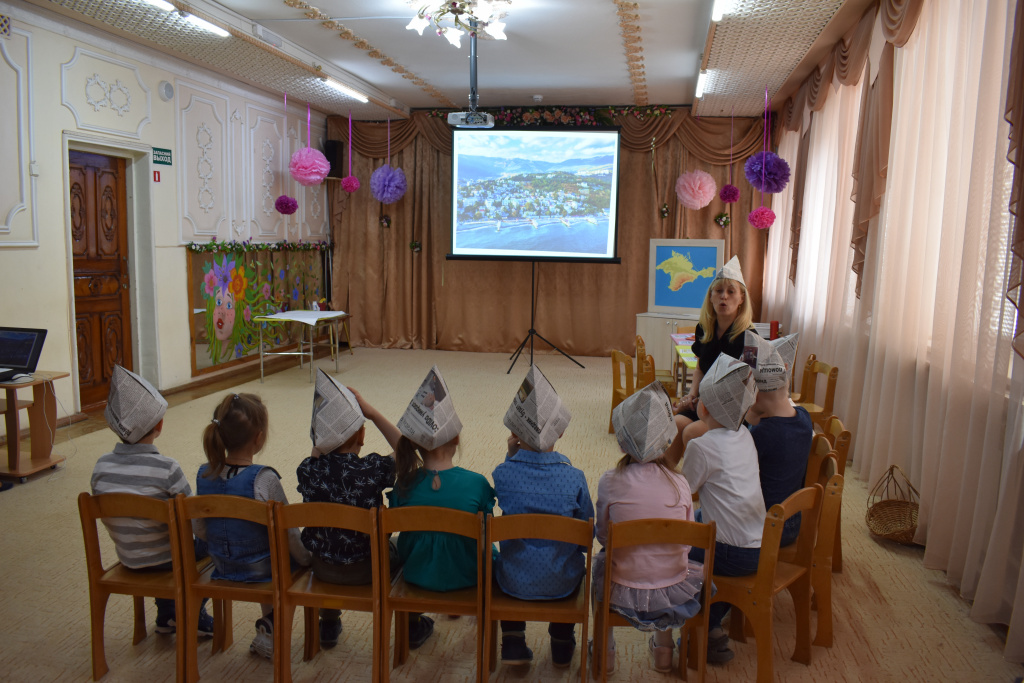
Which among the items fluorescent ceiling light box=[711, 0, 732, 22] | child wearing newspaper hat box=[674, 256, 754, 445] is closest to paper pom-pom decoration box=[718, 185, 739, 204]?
fluorescent ceiling light box=[711, 0, 732, 22]

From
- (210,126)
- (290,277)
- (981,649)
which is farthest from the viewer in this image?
(290,277)

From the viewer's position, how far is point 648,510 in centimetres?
212

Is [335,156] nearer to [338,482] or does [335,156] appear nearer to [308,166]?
[308,166]

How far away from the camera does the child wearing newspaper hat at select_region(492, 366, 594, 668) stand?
2.10 m

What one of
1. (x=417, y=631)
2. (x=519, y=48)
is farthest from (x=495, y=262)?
(x=417, y=631)

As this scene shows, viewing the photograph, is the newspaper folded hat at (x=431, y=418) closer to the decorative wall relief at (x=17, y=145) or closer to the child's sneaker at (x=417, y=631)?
the child's sneaker at (x=417, y=631)

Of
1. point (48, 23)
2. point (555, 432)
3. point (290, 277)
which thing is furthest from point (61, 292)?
point (555, 432)

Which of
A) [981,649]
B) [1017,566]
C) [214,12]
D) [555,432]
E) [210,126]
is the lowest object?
[981,649]

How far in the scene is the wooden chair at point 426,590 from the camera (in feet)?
6.56

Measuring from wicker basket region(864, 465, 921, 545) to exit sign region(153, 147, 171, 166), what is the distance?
5708 millimetres

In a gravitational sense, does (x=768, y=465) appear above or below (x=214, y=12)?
below

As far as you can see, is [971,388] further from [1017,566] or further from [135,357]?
[135,357]

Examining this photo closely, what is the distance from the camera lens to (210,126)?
21.7 feet

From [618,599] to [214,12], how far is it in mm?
4627
